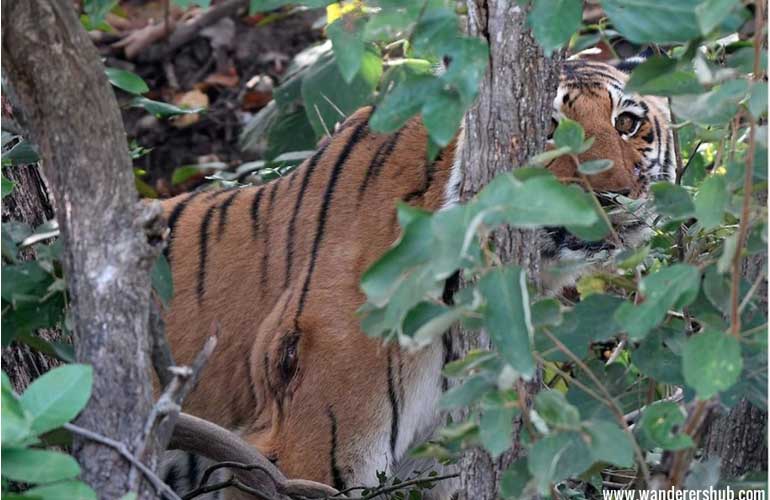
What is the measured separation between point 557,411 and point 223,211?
1.76m

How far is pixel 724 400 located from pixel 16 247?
3.74 feet

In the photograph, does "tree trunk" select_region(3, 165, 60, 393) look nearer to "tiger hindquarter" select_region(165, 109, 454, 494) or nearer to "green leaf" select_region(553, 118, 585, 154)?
"tiger hindquarter" select_region(165, 109, 454, 494)

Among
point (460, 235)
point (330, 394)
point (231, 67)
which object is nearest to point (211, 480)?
point (330, 394)

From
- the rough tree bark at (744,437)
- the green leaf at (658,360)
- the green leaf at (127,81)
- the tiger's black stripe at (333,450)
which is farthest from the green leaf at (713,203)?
the tiger's black stripe at (333,450)

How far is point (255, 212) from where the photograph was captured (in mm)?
3252

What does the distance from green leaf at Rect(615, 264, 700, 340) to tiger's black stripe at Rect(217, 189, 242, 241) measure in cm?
171

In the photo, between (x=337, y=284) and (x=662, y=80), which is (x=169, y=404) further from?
(x=337, y=284)

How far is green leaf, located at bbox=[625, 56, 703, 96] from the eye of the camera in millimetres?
1809

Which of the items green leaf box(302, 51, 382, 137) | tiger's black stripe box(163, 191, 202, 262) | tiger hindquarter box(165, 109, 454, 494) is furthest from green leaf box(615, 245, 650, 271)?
green leaf box(302, 51, 382, 137)

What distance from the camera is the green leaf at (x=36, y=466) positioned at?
1.66 m

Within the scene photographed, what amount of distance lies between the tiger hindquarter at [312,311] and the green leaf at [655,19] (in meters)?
1.17

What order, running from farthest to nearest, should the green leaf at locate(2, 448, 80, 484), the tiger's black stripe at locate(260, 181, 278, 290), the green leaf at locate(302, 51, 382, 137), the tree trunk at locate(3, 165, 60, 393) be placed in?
the green leaf at locate(302, 51, 382, 137), the tiger's black stripe at locate(260, 181, 278, 290), the tree trunk at locate(3, 165, 60, 393), the green leaf at locate(2, 448, 80, 484)

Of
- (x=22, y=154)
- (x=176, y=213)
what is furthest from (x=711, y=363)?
(x=176, y=213)

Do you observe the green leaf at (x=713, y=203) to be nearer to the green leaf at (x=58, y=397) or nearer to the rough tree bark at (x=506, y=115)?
the rough tree bark at (x=506, y=115)
